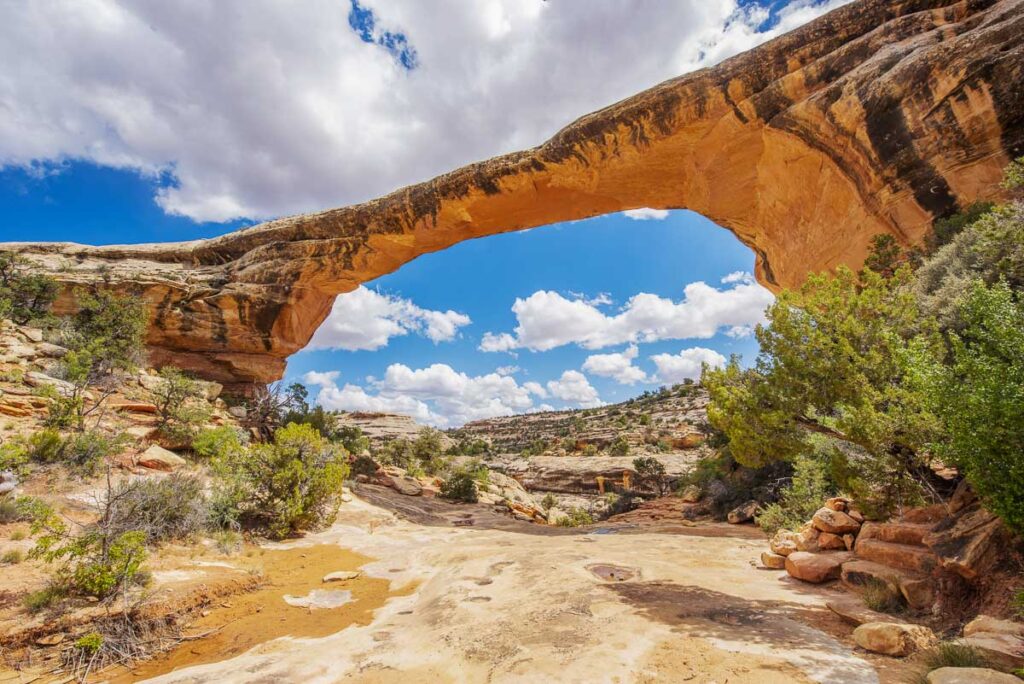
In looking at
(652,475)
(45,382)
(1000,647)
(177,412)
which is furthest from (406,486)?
(1000,647)

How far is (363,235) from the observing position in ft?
65.1

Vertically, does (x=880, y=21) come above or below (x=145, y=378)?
above

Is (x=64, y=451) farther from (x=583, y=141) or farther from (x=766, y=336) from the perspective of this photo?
(x=583, y=141)

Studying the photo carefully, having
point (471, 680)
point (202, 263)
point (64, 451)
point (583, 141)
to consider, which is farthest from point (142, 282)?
point (471, 680)

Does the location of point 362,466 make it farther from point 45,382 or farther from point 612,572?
point 612,572

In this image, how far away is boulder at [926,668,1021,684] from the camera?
2277 mm

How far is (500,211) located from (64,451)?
15478mm

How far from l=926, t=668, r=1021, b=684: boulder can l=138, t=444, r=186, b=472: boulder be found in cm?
1451

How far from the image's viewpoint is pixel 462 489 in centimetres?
2111

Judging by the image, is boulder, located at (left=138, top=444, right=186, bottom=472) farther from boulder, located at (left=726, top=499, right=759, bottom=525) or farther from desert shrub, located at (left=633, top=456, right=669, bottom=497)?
desert shrub, located at (left=633, top=456, right=669, bottom=497)

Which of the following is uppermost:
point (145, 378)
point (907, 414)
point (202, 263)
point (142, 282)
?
point (202, 263)

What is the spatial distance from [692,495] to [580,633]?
1941 centimetres

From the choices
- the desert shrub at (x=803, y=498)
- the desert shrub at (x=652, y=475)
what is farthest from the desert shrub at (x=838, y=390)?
the desert shrub at (x=652, y=475)

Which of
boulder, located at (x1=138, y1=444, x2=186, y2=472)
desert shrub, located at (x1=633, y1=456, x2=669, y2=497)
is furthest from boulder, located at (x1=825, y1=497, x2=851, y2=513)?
desert shrub, located at (x1=633, y1=456, x2=669, y2=497)
